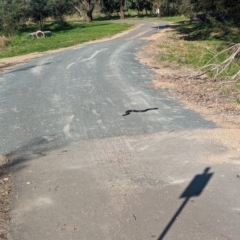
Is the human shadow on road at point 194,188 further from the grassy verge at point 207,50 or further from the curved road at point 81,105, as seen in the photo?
the grassy verge at point 207,50

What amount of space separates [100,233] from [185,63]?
48.5ft

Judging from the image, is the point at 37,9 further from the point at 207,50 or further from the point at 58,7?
Result: the point at 207,50

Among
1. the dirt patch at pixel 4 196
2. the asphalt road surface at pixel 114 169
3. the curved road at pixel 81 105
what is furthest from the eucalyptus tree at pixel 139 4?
the dirt patch at pixel 4 196

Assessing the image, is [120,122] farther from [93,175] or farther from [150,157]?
[93,175]

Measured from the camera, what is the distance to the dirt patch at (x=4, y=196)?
534 cm

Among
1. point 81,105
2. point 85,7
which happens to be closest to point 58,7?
point 85,7

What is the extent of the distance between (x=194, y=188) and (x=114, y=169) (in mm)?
1367

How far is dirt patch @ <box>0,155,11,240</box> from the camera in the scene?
5.34m

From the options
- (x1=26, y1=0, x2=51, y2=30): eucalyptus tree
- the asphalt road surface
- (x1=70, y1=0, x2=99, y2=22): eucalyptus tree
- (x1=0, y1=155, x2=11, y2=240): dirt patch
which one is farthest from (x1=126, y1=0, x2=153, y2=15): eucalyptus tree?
(x1=0, y1=155, x2=11, y2=240): dirt patch

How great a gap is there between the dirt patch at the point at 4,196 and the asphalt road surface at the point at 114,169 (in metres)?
0.10

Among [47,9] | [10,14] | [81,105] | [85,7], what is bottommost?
[85,7]

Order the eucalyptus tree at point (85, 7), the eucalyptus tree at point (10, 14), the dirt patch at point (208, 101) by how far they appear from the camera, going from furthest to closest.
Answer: the eucalyptus tree at point (85, 7) < the eucalyptus tree at point (10, 14) < the dirt patch at point (208, 101)

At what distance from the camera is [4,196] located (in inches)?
246

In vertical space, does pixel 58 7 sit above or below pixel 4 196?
below
